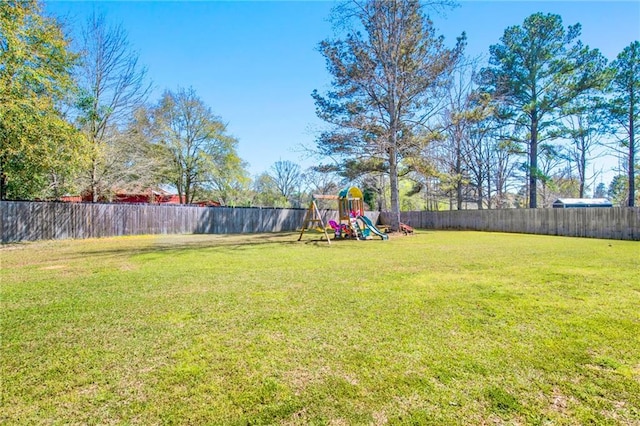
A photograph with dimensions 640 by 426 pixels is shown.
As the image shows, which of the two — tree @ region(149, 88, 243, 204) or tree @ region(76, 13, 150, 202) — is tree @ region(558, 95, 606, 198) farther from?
tree @ region(76, 13, 150, 202)

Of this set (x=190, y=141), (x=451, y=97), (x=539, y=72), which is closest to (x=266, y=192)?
(x=190, y=141)

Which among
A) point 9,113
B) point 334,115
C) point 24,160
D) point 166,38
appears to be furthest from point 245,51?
point 24,160

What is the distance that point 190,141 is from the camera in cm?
2109

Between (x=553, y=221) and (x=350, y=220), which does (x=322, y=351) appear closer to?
(x=350, y=220)

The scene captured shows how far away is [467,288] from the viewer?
3957mm

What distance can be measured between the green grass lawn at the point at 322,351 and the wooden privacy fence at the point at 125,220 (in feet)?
25.5

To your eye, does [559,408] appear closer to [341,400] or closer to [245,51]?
[341,400]

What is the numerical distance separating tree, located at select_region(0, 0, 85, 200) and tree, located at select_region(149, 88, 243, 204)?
9.37 m

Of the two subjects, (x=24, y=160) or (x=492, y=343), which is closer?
(x=492, y=343)

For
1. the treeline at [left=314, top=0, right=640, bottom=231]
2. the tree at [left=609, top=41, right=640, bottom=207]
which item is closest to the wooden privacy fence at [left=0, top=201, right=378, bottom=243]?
the treeline at [left=314, top=0, right=640, bottom=231]

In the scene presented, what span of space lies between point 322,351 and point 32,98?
1165 cm

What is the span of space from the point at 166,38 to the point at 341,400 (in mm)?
11736

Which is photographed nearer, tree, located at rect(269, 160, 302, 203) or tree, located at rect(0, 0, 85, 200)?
tree, located at rect(0, 0, 85, 200)

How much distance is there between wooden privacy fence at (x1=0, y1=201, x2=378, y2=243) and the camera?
10344mm
